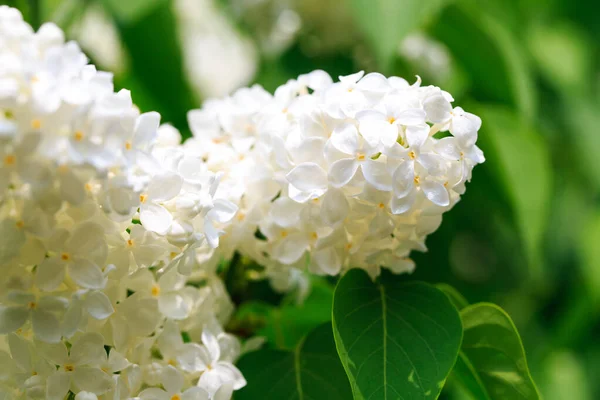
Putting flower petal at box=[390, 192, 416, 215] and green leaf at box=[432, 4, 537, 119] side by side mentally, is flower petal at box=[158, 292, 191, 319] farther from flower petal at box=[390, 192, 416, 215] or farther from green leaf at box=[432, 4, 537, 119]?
green leaf at box=[432, 4, 537, 119]

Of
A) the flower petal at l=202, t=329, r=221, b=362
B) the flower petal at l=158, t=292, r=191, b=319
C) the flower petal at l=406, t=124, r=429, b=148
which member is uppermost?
the flower petal at l=406, t=124, r=429, b=148

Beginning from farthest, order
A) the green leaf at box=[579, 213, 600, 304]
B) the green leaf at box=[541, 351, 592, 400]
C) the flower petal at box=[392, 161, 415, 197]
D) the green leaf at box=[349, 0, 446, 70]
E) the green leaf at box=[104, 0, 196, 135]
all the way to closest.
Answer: the green leaf at box=[541, 351, 592, 400] < the green leaf at box=[579, 213, 600, 304] < the green leaf at box=[104, 0, 196, 135] < the green leaf at box=[349, 0, 446, 70] < the flower petal at box=[392, 161, 415, 197]

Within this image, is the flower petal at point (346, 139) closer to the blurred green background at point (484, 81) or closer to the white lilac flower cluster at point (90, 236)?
the white lilac flower cluster at point (90, 236)

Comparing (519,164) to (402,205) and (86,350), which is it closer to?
(402,205)

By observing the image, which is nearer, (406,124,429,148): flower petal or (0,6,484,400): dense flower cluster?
(0,6,484,400): dense flower cluster

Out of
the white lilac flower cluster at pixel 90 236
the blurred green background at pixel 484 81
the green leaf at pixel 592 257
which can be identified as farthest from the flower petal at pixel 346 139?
the green leaf at pixel 592 257

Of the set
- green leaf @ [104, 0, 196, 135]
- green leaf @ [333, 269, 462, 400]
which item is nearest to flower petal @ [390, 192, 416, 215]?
green leaf @ [333, 269, 462, 400]
